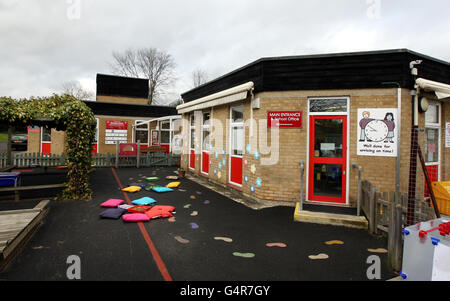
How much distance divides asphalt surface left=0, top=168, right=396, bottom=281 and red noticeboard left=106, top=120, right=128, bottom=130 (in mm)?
13182

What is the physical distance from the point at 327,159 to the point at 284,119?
152 centimetres

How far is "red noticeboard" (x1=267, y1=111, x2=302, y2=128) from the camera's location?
20.6 ft

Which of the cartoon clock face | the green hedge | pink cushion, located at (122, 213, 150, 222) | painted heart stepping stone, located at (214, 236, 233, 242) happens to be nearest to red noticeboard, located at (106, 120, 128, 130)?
the green hedge

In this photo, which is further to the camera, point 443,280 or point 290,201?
point 290,201

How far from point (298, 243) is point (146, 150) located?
43.3 feet

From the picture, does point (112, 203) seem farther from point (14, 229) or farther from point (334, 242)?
point (334, 242)

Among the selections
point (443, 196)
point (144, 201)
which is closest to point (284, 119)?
point (443, 196)

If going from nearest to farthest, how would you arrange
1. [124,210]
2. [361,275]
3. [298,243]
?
[361,275]
[298,243]
[124,210]

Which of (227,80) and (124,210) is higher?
(227,80)

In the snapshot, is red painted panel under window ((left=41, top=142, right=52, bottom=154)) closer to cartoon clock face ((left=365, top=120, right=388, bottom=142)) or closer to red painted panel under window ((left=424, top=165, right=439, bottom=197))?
cartoon clock face ((left=365, top=120, right=388, bottom=142))

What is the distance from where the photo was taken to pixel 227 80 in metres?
8.40

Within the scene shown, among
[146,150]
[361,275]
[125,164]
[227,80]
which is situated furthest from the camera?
[146,150]
